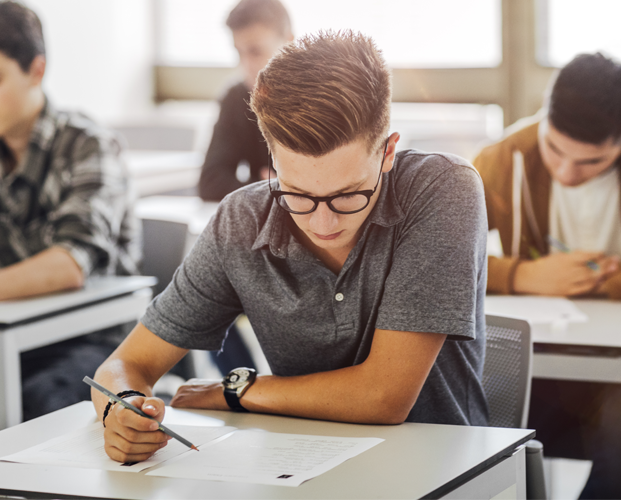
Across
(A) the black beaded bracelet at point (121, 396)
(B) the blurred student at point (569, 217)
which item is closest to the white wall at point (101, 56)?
(B) the blurred student at point (569, 217)

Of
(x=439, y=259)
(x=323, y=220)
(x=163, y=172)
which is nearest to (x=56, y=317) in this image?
(x=323, y=220)

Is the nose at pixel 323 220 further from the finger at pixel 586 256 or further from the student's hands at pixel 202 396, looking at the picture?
the finger at pixel 586 256

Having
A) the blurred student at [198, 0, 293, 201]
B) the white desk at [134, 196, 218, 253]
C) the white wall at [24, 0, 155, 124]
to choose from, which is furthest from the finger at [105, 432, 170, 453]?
the white wall at [24, 0, 155, 124]

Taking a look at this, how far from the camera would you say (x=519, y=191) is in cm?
238

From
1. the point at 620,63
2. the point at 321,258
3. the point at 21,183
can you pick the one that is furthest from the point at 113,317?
the point at 620,63

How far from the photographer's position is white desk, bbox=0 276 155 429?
1943 millimetres

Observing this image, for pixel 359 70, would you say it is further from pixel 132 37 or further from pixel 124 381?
pixel 132 37

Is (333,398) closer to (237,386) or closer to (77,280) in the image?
(237,386)

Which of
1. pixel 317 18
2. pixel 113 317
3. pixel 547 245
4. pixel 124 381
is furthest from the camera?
pixel 317 18

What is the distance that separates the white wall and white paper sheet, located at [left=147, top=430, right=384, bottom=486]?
14.6 ft

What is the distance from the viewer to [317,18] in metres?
5.21

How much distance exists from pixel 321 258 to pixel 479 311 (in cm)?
32

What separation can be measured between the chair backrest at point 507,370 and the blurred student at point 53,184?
1.20 metres

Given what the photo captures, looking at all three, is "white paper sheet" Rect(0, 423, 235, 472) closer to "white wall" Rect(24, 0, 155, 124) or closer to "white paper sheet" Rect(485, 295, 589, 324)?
"white paper sheet" Rect(485, 295, 589, 324)
